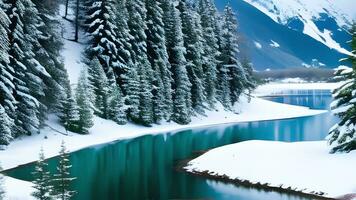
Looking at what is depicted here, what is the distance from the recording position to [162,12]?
234 feet

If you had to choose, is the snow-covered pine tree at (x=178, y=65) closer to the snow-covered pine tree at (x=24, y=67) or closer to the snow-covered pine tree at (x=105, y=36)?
the snow-covered pine tree at (x=105, y=36)

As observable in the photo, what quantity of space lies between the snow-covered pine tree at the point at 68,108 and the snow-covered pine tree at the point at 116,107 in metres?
9.59

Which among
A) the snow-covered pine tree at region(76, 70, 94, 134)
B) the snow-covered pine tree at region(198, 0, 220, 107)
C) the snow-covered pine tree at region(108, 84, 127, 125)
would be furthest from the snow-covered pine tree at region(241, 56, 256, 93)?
the snow-covered pine tree at region(76, 70, 94, 134)

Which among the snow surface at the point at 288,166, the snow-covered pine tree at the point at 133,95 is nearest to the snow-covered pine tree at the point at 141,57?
the snow-covered pine tree at the point at 133,95

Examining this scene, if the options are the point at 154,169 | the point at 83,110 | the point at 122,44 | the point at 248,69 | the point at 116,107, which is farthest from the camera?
the point at 248,69

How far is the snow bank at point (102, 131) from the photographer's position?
3822 cm

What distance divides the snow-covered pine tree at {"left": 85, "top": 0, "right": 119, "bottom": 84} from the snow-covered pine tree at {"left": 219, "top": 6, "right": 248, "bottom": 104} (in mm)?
28424

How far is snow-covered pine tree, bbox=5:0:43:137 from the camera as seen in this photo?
40.8 metres

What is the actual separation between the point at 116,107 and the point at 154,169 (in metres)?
22.7

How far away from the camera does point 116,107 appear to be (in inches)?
2298

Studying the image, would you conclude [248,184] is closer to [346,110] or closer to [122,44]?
[346,110]

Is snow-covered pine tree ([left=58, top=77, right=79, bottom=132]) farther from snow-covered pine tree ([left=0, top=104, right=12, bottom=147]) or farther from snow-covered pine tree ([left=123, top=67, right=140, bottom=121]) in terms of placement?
snow-covered pine tree ([left=123, top=67, right=140, bottom=121])

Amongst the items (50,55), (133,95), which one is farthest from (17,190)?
(133,95)

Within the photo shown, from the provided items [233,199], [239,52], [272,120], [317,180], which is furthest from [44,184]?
[239,52]
